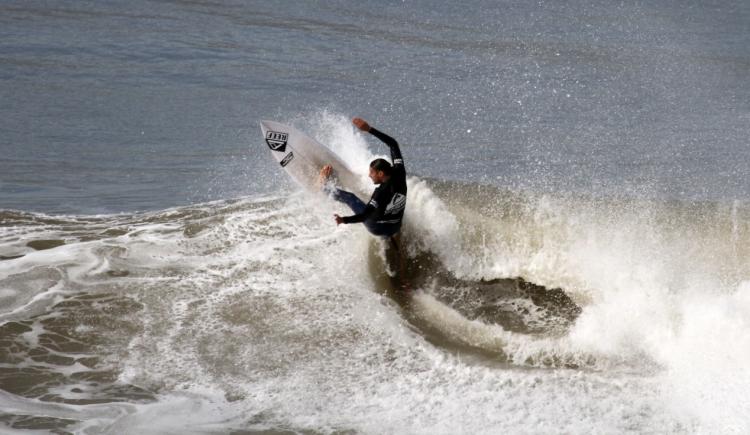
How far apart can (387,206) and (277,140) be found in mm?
2868

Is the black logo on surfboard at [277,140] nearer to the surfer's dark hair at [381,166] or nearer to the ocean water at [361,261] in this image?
the ocean water at [361,261]

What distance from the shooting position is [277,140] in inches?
442

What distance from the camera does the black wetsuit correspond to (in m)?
8.91

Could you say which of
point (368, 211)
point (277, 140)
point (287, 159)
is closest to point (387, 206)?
point (368, 211)

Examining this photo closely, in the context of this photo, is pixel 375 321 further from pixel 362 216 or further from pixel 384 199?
pixel 384 199

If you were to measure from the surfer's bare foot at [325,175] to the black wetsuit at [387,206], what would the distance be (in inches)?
62.7

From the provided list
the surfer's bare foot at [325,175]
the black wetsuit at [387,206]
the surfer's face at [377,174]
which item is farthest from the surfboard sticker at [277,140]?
the surfer's face at [377,174]

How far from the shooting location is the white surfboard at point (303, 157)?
11.1 m

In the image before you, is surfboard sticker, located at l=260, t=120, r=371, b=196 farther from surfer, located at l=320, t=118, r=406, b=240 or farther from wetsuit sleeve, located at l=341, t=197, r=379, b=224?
wetsuit sleeve, located at l=341, t=197, r=379, b=224

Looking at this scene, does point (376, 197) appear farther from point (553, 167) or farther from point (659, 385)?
point (553, 167)

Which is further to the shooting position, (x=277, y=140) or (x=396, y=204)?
(x=277, y=140)

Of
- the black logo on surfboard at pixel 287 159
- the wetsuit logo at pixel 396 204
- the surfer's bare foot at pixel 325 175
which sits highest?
the black logo on surfboard at pixel 287 159

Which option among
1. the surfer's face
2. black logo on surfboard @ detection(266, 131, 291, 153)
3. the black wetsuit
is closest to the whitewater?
the black wetsuit

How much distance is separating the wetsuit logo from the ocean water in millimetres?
905
